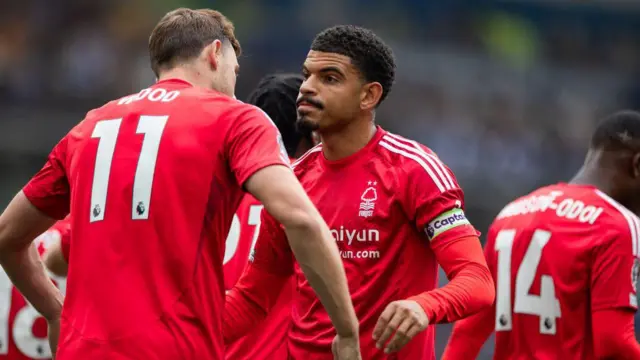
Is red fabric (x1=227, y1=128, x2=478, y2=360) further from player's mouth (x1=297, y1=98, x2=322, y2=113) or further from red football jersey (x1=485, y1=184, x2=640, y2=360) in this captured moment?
red football jersey (x1=485, y1=184, x2=640, y2=360)

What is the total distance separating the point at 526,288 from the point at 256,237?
147 cm

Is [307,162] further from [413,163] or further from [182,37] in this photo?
[182,37]

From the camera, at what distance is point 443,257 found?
460 cm

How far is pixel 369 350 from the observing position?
4.76 meters

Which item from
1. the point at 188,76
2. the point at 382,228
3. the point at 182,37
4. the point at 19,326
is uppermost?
the point at 182,37

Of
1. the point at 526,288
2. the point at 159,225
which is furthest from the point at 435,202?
the point at 526,288

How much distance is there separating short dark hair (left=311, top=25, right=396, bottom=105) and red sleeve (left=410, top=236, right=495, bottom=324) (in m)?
0.85

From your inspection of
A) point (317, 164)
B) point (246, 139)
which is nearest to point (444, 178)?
point (317, 164)

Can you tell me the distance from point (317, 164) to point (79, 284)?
51.6 inches

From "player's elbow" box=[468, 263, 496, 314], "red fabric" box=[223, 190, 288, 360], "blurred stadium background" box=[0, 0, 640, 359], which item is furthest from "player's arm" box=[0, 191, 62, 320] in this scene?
"blurred stadium background" box=[0, 0, 640, 359]

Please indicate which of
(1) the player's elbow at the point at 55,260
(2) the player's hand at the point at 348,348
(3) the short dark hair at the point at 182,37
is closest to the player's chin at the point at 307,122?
(3) the short dark hair at the point at 182,37

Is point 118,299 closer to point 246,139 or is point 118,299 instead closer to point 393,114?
point 246,139

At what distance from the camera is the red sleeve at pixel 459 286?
4.35 m

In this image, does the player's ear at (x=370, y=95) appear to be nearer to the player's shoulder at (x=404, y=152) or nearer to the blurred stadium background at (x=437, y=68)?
the player's shoulder at (x=404, y=152)
